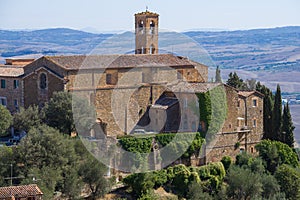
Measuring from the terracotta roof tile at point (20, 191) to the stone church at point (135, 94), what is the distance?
35.0 feet

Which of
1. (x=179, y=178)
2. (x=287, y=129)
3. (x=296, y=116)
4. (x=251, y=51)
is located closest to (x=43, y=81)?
(x=179, y=178)

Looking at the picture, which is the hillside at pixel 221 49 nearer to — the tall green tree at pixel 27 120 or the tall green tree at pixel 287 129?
the tall green tree at pixel 287 129

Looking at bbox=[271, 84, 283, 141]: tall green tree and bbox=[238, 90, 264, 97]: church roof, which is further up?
bbox=[238, 90, 264, 97]: church roof

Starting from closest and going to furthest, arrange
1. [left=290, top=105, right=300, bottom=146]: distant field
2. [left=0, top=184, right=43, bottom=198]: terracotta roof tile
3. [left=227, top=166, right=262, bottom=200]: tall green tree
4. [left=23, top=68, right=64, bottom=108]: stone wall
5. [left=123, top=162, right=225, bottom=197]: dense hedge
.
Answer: [left=0, top=184, right=43, bottom=198]: terracotta roof tile
[left=123, top=162, right=225, bottom=197]: dense hedge
[left=227, top=166, right=262, bottom=200]: tall green tree
[left=23, top=68, right=64, bottom=108]: stone wall
[left=290, top=105, right=300, bottom=146]: distant field

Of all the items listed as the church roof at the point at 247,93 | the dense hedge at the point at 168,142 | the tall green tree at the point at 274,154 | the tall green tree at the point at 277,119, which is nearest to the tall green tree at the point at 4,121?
the dense hedge at the point at 168,142

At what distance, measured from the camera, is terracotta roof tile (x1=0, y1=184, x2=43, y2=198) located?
88.6ft

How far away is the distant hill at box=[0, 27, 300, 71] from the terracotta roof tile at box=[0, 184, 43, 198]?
8318 cm

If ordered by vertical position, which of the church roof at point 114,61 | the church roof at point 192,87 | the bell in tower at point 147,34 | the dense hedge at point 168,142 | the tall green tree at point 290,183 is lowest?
the tall green tree at point 290,183

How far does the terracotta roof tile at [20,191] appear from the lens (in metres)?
27.0

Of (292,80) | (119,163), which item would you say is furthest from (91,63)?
(292,80)

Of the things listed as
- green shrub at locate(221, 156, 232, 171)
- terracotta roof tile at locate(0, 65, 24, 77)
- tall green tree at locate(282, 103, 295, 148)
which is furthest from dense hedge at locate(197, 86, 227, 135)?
terracotta roof tile at locate(0, 65, 24, 77)

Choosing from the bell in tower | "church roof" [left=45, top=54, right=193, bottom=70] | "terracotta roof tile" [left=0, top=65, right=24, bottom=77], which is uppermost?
the bell in tower

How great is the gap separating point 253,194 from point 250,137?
22.2 feet

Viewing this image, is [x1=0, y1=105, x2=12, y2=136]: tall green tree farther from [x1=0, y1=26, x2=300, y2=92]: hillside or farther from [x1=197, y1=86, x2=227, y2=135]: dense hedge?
[x1=0, y1=26, x2=300, y2=92]: hillside
